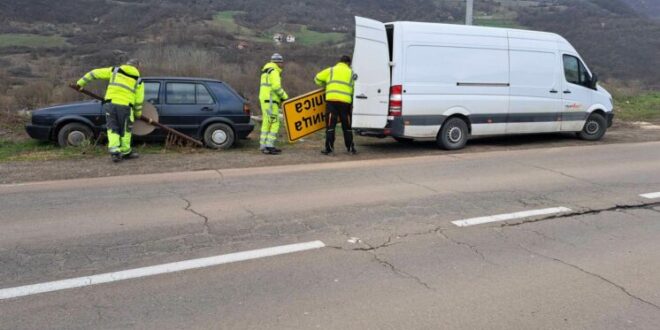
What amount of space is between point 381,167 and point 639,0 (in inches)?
6021

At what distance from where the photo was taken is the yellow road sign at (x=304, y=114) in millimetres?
10648

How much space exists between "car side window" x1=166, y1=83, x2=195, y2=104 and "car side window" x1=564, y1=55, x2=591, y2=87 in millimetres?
8373

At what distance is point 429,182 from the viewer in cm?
795

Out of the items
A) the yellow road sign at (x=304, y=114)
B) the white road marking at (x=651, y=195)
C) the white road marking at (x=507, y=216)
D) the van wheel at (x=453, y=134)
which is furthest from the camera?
the van wheel at (x=453, y=134)

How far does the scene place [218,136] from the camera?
10844 mm

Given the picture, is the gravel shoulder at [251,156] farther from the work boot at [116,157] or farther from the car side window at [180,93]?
the car side window at [180,93]

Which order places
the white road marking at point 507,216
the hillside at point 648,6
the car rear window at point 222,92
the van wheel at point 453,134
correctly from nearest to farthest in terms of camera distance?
1. the white road marking at point 507,216
2. the car rear window at point 222,92
3. the van wheel at point 453,134
4. the hillside at point 648,6

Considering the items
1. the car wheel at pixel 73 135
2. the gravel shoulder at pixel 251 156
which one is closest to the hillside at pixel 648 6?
the gravel shoulder at pixel 251 156

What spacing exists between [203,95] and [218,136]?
2.83 feet

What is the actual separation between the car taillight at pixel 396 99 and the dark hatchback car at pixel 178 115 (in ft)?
9.59

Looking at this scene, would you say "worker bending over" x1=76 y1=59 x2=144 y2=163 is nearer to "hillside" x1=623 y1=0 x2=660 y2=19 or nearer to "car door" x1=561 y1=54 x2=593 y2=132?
"car door" x1=561 y1=54 x2=593 y2=132

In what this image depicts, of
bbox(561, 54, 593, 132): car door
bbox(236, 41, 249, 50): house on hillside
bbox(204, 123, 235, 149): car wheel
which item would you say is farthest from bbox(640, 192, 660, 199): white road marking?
bbox(236, 41, 249, 50): house on hillside

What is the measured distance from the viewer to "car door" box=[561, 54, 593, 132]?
12664mm

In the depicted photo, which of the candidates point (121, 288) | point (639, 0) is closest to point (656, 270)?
point (121, 288)
